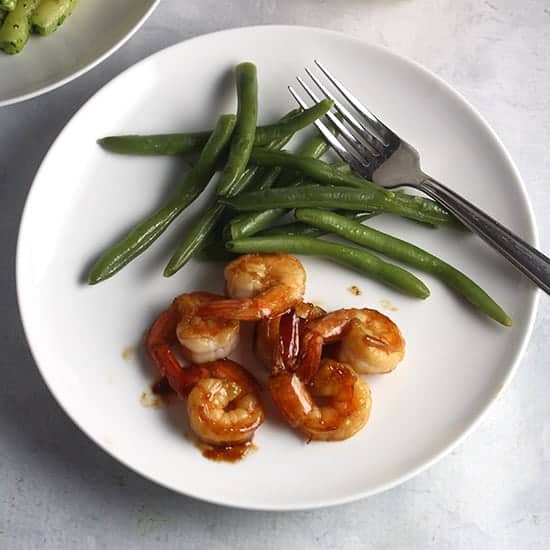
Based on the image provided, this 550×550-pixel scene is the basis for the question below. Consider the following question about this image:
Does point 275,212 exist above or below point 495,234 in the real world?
below

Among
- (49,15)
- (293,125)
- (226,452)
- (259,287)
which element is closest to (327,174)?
(293,125)

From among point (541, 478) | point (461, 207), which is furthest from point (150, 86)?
point (541, 478)

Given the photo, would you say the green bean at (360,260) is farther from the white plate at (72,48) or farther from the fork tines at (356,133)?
the white plate at (72,48)

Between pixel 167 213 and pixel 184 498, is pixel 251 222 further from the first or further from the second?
pixel 184 498

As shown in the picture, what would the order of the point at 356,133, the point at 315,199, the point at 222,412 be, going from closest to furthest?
the point at 222,412 < the point at 315,199 < the point at 356,133

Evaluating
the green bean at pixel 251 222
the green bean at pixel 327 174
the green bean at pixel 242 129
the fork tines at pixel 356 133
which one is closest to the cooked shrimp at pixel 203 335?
the green bean at pixel 251 222

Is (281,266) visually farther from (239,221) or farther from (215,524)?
(215,524)

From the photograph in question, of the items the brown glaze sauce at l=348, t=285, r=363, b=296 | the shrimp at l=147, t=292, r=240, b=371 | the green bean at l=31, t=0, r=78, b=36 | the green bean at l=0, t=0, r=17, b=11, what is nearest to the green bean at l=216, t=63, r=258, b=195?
the shrimp at l=147, t=292, r=240, b=371
